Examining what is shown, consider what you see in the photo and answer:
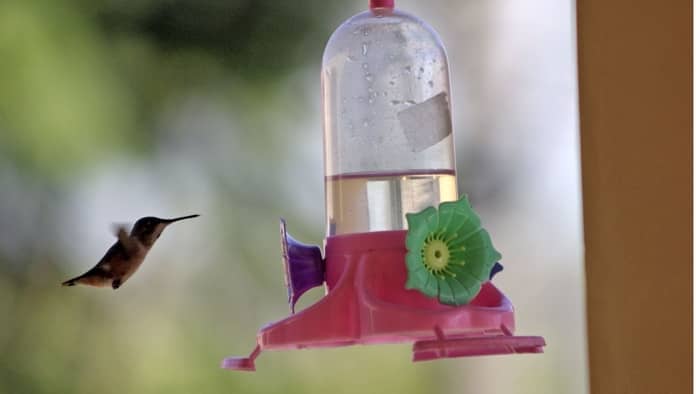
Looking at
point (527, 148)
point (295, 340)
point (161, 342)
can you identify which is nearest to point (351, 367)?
point (161, 342)

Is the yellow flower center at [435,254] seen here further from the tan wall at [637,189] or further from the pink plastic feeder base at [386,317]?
the tan wall at [637,189]

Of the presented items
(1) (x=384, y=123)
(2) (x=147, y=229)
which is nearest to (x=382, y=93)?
(1) (x=384, y=123)

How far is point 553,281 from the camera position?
3.04 m

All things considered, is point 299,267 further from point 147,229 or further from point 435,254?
point 147,229

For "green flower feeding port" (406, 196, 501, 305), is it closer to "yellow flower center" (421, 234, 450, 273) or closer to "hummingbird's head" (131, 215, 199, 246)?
"yellow flower center" (421, 234, 450, 273)

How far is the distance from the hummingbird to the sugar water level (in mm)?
668

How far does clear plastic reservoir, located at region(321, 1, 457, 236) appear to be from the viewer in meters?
1.66

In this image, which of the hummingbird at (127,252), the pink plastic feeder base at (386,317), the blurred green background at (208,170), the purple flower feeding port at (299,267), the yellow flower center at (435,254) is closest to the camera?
the pink plastic feeder base at (386,317)

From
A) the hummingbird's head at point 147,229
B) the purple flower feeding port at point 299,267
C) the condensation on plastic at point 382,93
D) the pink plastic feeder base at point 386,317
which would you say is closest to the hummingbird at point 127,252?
the hummingbird's head at point 147,229

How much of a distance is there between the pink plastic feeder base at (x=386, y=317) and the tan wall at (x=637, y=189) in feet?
1.94

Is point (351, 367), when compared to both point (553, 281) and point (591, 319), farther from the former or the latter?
point (591, 319)


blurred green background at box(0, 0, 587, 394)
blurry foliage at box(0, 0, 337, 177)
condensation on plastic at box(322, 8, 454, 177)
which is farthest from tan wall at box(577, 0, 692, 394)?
blurry foliage at box(0, 0, 337, 177)

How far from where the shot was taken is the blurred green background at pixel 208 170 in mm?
2951

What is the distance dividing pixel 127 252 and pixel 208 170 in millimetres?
725
